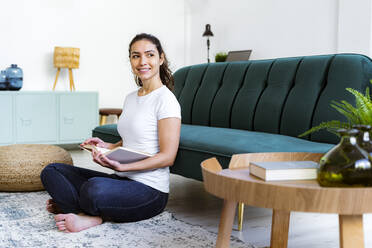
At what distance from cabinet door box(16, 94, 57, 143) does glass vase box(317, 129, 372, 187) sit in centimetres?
438

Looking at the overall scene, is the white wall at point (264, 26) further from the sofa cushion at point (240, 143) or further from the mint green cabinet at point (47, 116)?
the sofa cushion at point (240, 143)

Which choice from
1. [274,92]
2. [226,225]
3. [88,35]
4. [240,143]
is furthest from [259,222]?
[88,35]

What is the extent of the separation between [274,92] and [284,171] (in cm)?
161

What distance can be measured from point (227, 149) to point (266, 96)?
31.1 inches

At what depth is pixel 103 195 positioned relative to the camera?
2.03m

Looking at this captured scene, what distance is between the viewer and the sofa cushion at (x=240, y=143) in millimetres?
2096

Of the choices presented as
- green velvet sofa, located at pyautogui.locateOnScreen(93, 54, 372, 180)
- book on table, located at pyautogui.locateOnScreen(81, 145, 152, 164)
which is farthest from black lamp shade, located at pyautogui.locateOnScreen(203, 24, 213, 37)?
book on table, located at pyautogui.locateOnScreen(81, 145, 152, 164)

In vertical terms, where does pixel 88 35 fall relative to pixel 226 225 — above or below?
above

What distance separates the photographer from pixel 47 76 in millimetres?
5637

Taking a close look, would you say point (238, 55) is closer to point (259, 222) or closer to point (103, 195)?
point (259, 222)

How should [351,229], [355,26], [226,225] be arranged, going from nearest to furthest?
[351,229]
[226,225]
[355,26]

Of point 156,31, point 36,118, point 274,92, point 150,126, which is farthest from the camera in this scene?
point 156,31

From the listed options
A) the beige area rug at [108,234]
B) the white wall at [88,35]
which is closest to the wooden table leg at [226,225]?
the beige area rug at [108,234]

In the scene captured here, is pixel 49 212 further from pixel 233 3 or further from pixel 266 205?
pixel 233 3
